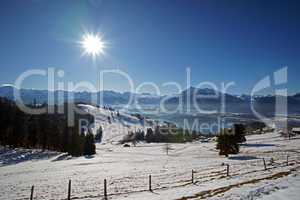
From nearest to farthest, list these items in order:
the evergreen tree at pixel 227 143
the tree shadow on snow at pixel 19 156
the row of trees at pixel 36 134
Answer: the evergreen tree at pixel 227 143 → the tree shadow on snow at pixel 19 156 → the row of trees at pixel 36 134

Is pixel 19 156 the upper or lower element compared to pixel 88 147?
lower

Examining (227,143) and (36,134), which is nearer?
(227,143)

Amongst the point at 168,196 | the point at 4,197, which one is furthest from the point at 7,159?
the point at 168,196

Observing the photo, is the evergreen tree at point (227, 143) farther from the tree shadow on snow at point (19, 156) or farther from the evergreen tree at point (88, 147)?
the tree shadow on snow at point (19, 156)

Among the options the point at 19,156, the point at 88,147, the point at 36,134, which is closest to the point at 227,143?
the point at 88,147

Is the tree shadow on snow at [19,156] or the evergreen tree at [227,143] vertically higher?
the evergreen tree at [227,143]

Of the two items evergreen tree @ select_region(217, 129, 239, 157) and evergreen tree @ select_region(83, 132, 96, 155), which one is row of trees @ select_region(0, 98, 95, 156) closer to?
evergreen tree @ select_region(83, 132, 96, 155)

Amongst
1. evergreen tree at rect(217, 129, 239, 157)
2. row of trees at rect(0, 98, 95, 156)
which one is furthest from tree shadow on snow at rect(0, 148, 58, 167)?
evergreen tree at rect(217, 129, 239, 157)

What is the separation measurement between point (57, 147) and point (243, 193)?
11091 centimetres

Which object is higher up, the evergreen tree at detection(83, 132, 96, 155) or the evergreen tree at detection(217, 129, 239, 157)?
the evergreen tree at detection(217, 129, 239, 157)

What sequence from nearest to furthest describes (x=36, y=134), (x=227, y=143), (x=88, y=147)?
1. (x=227, y=143)
2. (x=88, y=147)
3. (x=36, y=134)

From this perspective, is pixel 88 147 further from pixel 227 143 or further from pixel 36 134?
pixel 227 143

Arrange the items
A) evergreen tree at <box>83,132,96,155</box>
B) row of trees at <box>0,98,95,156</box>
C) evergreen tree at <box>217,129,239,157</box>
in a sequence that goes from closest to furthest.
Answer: evergreen tree at <box>217,129,239,157</box> < evergreen tree at <box>83,132,96,155</box> < row of trees at <box>0,98,95,156</box>

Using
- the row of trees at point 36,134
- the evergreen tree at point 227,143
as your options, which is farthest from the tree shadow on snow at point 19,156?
the evergreen tree at point 227,143
